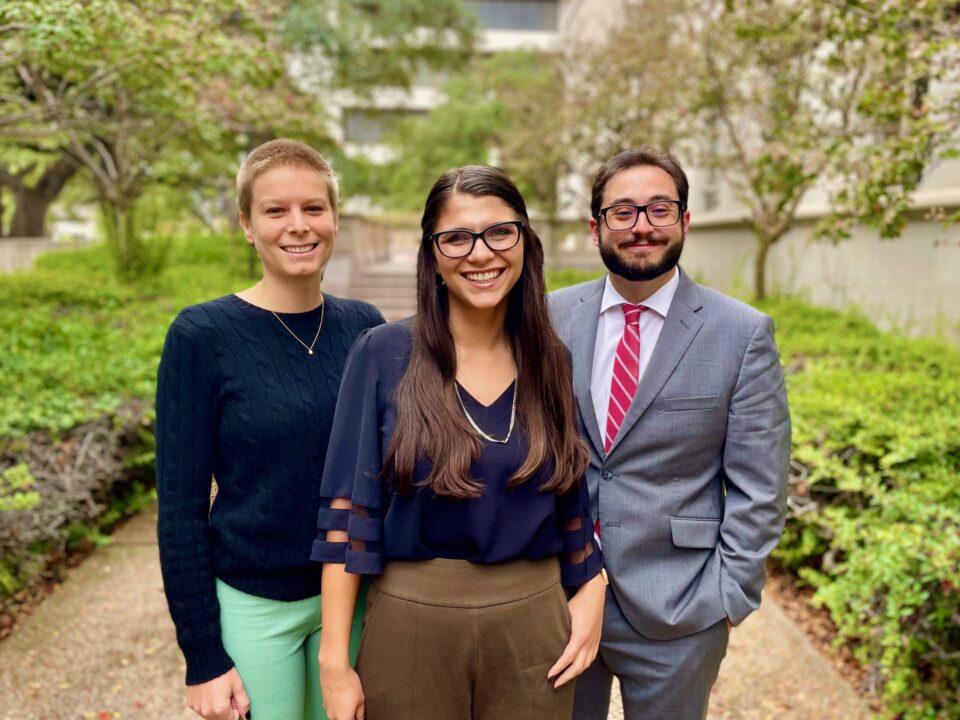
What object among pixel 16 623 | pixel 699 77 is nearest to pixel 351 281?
pixel 699 77

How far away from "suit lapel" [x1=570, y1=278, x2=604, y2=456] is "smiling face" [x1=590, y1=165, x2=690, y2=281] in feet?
0.60

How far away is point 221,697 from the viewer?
6.40ft

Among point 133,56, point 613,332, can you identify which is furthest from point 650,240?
point 133,56

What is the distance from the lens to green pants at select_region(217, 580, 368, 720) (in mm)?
2012

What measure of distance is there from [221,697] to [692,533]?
1321 mm

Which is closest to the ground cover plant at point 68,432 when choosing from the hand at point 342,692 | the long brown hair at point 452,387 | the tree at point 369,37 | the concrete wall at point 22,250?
the hand at point 342,692

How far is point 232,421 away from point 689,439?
124 cm

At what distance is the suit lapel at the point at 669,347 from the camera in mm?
2199

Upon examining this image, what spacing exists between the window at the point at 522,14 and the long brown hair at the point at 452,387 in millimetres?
57834

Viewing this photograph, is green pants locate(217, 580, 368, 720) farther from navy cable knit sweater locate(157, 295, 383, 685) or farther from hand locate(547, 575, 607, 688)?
hand locate(547, 575, 607, 688)

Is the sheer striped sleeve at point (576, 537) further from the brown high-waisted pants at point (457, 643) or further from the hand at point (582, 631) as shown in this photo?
the brown high-waisted pants at point (457, 643)

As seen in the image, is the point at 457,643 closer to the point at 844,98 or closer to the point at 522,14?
the point at 844,98

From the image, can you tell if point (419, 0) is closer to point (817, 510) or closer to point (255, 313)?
point (817, 510)

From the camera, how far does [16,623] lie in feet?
13.9
